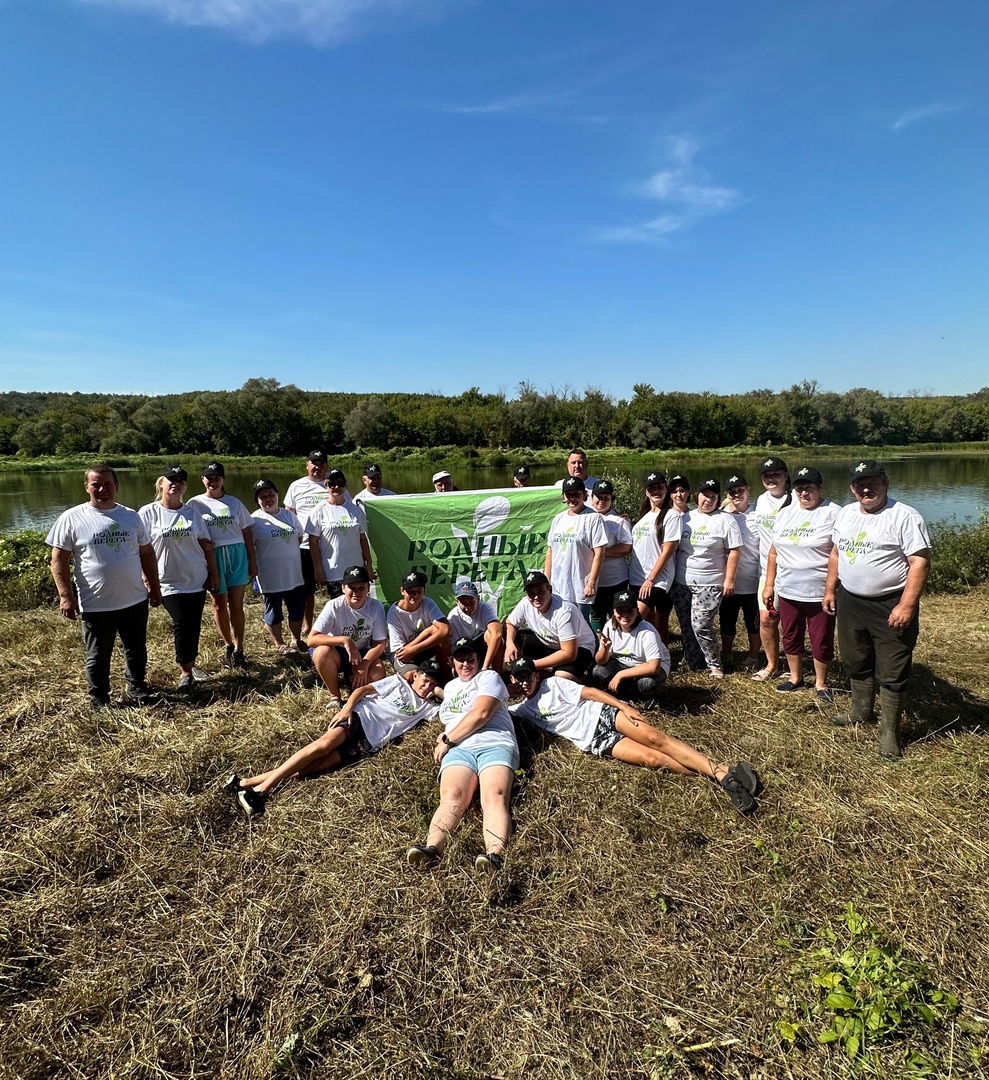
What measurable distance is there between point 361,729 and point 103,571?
2.57 m

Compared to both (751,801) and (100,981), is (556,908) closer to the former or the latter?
(751,801)

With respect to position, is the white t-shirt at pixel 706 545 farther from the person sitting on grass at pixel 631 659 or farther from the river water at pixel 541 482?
the river water at pixel 541 482

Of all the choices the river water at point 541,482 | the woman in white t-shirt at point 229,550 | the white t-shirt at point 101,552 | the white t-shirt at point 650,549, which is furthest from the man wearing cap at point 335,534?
the river water at point 541,482

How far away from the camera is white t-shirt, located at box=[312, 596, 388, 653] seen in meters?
5.10

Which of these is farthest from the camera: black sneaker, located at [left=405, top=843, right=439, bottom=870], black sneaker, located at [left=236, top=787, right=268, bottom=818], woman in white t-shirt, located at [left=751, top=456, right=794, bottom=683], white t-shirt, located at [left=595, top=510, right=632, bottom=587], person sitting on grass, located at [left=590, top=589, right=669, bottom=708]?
white t-shirt, located at [left=595, top=510, right=632, bottom=587]

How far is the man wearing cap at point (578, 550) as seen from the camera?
220 inches

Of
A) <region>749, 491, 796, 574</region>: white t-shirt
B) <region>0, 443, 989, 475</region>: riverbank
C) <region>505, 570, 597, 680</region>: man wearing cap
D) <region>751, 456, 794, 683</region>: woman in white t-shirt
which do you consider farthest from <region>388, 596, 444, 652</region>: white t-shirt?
<region>0, 443, 989, 475</region>: riverbank

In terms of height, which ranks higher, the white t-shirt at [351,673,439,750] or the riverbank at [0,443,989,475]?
the riverbank at [0,443,989,475]

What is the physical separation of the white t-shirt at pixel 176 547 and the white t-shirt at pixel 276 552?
751mm

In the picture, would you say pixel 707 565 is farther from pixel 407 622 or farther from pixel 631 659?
pixel 407 622

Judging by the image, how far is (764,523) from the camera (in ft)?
18.9

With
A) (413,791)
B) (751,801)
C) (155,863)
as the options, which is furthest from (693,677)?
(155,863)

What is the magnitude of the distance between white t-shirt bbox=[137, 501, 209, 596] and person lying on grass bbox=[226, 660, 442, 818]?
2.15 meters

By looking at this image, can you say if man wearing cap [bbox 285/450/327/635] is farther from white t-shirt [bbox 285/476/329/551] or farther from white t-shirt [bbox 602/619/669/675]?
white t-shirt [bbox 602/619/669/675]
